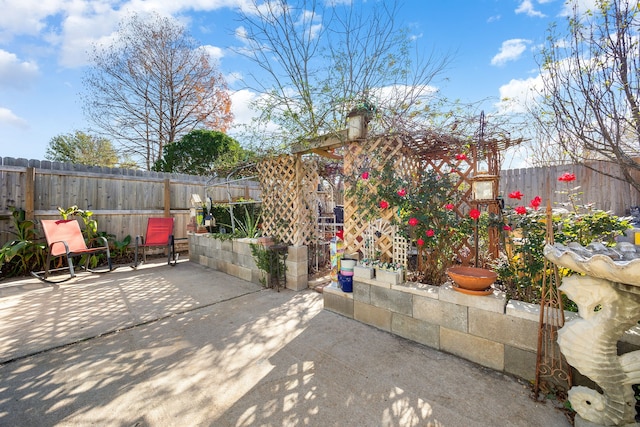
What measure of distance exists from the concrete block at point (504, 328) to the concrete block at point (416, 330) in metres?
0.29

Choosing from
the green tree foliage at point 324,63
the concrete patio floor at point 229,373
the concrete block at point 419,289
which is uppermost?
the green tree foliage at point 324,63

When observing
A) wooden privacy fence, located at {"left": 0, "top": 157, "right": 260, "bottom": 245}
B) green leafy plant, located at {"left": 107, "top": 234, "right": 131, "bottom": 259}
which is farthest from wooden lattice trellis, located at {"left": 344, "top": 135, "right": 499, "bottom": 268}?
green leafy plant, located at {"left": 107, "top": 234, "right": 131, "bottom": 259}

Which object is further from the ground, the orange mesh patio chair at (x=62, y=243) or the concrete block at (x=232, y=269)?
the orange mesh patio chair at (x=62, y=243)

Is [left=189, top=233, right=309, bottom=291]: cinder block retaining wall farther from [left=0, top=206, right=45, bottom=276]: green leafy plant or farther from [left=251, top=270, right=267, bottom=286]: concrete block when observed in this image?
[left=0, top=206, right=45, bottom=276]: green leafy plant

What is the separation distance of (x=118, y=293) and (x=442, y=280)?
399cm

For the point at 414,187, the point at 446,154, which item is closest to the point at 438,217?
the point at 414,187

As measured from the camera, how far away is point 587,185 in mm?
4707

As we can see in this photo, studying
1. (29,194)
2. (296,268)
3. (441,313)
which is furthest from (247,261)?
(29,194)

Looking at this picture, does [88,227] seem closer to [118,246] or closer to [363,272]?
[118,246]

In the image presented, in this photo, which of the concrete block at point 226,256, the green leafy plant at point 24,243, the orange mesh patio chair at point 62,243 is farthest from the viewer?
the concrete block at point 226,256

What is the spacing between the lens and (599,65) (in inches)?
91.0

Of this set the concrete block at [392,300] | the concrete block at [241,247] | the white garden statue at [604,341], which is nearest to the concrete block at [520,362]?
the white garden statue at [604,341]

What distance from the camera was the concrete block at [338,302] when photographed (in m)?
2.76

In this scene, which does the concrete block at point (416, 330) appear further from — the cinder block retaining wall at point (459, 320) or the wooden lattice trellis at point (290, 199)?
the wooden lattice trellis at point (290, 199)
